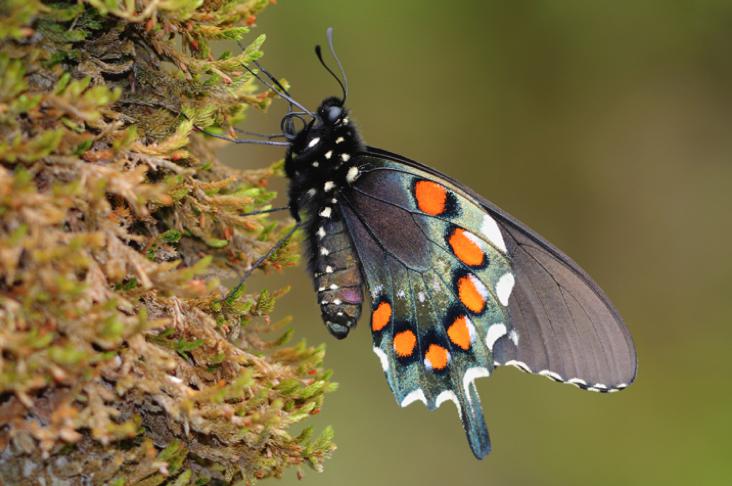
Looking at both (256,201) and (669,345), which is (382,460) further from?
(256,201)

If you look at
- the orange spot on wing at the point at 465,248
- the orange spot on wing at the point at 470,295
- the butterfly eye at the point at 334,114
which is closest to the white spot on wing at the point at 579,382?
the orange spot on wing at the point at 470,295

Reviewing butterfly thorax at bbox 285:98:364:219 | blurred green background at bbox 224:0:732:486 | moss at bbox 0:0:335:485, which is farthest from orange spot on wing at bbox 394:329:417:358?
blurred green background at bbox 224:0:732:486

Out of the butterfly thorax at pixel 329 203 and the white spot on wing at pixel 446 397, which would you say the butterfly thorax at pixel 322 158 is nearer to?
the butterfly thorax at pixel 329 203

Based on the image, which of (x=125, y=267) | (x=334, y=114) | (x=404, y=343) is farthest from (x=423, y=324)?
(x=125, y=267)

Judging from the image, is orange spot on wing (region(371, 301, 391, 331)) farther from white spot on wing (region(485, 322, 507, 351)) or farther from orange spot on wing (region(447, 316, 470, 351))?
white spot on wing (region(485, 322, 507, 351))

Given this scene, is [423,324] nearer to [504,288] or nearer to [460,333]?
[460,333]
